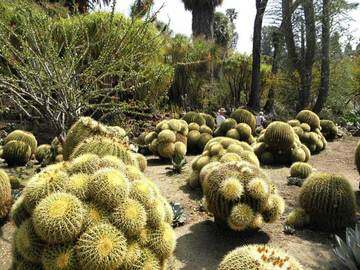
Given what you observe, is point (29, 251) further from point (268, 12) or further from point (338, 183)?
point (268, 12)

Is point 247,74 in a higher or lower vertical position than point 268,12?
lower

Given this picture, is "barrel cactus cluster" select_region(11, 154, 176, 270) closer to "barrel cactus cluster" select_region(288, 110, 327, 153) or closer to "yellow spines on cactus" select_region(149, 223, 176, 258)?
"yellow spines on cactus" select_region(149, 223, 176, 258)

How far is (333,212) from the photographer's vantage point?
5395mm

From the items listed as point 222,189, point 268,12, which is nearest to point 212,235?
point 222,189

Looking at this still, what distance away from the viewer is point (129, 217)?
11.0ft

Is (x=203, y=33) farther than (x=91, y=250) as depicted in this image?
Yes

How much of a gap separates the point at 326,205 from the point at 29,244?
372cm

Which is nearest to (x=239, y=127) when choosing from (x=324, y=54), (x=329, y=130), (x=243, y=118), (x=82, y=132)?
(x=243, y=118)

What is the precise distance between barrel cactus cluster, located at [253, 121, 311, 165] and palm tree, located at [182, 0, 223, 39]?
16.5m

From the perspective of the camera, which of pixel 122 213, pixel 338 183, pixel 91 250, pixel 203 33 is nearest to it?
pixel 91 250

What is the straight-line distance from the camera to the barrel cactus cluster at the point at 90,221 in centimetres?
312

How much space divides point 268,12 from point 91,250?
1697 cm

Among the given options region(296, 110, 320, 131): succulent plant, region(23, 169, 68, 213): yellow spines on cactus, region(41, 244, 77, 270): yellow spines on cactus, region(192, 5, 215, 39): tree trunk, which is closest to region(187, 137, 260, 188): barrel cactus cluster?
region(23, 169, 68, 213): yellow spines on cactus

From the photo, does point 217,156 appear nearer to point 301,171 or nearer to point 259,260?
point 301,171
